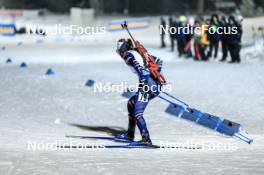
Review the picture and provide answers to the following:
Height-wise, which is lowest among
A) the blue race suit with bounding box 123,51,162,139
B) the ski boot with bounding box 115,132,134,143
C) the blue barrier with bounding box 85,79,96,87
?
the ski boot with bounding box 115,132,134,143

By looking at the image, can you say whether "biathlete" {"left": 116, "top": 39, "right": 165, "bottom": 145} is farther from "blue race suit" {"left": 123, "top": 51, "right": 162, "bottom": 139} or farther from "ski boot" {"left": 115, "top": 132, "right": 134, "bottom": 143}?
"ski boot" {"left": 115, "top": 132, "right": 134, "bottom": 143}

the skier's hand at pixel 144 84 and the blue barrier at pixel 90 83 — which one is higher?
the blue barrier at pixel 90 83

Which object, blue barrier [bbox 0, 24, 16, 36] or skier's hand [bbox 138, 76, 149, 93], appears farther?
blue barrier [bbox 0, 24, 16, 36]

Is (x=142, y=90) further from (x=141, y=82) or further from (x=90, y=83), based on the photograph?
(x=90, y=83)

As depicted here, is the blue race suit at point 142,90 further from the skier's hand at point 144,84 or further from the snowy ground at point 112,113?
the snowy ground at point 112,113

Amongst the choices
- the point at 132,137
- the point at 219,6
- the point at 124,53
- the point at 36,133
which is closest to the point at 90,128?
the point at 36,133

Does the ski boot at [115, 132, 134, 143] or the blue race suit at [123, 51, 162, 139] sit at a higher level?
the blue race suit at [123, 51, 162, 139]

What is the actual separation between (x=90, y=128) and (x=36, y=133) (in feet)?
4.11

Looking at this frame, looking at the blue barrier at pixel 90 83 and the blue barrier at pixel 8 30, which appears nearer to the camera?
the blue barrier at pixel 90 83

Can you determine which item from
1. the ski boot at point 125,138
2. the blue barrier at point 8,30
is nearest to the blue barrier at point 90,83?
the ski boot at point 125,138

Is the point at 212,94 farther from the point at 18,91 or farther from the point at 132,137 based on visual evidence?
the point at 132,137

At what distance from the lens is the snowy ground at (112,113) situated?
8.27 meters

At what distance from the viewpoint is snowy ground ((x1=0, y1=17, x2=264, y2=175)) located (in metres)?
8.27

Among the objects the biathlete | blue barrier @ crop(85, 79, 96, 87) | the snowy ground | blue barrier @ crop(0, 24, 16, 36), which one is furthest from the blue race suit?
blue barrier @ crop(0, 24, 16, 36)
